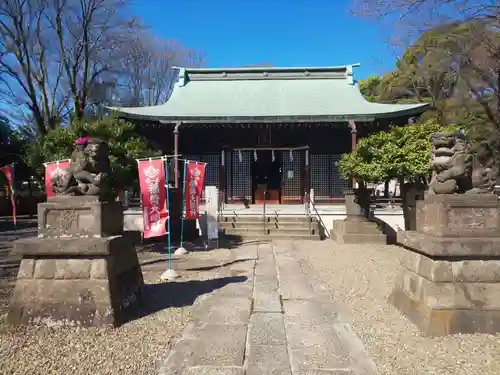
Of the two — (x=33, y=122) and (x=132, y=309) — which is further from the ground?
(x=33, y=122)

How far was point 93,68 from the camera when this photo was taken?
21594 mm

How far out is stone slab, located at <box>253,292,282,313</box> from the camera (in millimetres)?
5277

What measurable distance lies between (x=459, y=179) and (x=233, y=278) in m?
4.37

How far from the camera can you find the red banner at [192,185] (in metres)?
10.0

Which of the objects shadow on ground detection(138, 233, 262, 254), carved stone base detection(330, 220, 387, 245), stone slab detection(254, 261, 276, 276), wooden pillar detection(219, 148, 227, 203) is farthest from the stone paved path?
wooden pillar detection(219, 148, 227, 203)

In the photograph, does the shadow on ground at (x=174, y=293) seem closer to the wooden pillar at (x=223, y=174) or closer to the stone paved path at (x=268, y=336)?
the stone paved path at (x=268, y=336)

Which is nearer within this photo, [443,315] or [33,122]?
[443,315]

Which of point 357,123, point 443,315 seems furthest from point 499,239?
point 357,123

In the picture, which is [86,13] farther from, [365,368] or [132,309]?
[365,368]

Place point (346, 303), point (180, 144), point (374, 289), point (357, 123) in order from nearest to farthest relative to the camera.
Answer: point (346, 303)
point (374, 289)
point (357, 123)
point (180, 144)

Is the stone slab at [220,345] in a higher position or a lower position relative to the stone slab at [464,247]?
lower

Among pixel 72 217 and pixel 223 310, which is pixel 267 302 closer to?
pixel 223 310

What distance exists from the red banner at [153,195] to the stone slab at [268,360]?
4191mm

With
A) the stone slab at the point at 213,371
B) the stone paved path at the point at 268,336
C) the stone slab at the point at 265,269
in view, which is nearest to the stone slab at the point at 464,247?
the stone paved path at the point at 268,336
